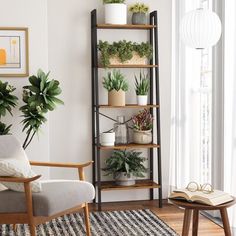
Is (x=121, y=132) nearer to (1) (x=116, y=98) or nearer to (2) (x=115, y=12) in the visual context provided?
(1) (x=116, y=98)

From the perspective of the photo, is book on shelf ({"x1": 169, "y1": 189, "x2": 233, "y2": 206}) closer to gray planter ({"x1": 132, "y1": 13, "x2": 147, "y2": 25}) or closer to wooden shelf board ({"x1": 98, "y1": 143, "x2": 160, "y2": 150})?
wooden shelf board ({"x1": 98, "y1": 143, "x2": 160, "y2": 150})

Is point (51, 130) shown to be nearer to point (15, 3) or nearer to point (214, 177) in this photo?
point (15, 3)

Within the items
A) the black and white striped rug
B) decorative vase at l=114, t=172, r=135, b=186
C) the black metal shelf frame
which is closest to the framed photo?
the black metal shelf frame

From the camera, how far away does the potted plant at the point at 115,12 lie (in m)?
5.06

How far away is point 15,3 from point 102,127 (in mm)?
1456

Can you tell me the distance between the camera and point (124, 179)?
5.15 metres

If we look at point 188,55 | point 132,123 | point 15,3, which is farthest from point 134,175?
point 15,3

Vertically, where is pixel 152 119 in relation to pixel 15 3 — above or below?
below

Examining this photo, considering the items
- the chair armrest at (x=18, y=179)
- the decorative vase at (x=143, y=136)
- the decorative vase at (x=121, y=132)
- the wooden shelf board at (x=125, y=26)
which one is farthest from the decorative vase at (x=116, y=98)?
the chair armrest at (x=18, y=179)

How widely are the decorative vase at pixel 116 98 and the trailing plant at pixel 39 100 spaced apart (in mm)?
532

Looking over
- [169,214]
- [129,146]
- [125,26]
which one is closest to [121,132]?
[129,146]

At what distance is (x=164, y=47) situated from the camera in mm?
5406

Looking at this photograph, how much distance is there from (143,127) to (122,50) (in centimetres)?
77

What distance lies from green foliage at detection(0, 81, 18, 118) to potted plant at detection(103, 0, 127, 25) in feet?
3.77
